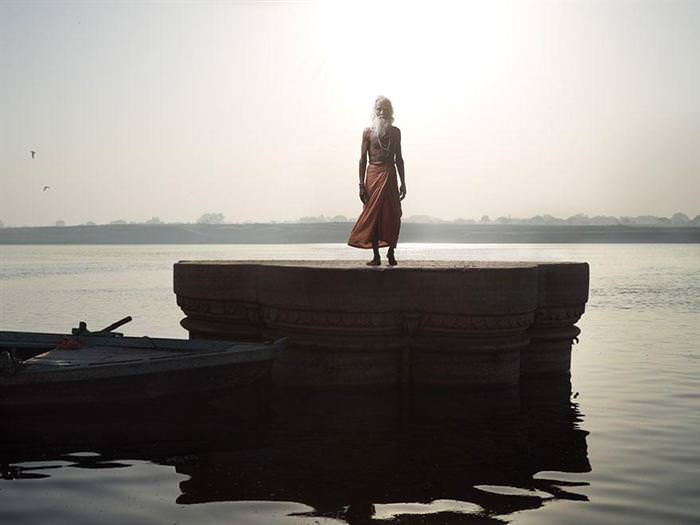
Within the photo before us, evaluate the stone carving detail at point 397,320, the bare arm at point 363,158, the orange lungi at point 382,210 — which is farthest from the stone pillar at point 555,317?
the bare arm at point 363,158

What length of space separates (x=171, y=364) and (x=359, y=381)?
2681 millimetres

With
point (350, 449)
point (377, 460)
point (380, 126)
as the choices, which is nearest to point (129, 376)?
point (350, 449)

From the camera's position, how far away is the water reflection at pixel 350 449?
8688mm

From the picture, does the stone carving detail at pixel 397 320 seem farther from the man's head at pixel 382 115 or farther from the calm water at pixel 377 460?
the man's head at pixel 382 115

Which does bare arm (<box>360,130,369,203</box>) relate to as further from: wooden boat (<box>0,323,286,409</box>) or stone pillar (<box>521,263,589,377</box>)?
wooden boat (<box>0,323,286,409</box>)

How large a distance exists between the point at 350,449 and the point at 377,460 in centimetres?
59

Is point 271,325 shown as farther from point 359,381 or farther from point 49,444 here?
point 49,444

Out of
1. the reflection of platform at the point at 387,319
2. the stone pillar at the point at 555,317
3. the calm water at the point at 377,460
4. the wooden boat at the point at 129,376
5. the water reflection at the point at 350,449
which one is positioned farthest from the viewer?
the stone pillar at the point at 555,317

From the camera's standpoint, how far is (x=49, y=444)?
11.0 metres

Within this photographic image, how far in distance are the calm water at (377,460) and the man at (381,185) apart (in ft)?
9.04

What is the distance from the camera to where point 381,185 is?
1457 centimetres

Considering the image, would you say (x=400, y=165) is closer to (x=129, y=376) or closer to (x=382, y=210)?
(x=382, y=210)

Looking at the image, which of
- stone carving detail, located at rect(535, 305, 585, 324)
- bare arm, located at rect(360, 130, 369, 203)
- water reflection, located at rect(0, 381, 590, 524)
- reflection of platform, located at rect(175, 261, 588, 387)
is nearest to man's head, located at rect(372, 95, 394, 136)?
bare arm, located at rect(360, 130, 369, 203)

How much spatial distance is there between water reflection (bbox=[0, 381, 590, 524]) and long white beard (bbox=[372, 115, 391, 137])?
159 inches
